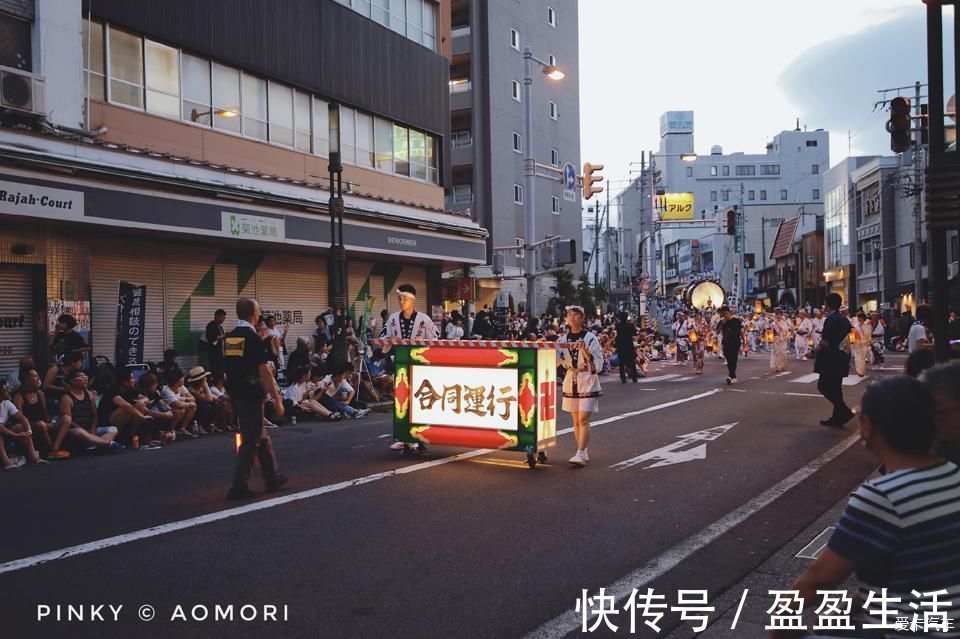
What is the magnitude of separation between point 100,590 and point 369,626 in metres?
1.96

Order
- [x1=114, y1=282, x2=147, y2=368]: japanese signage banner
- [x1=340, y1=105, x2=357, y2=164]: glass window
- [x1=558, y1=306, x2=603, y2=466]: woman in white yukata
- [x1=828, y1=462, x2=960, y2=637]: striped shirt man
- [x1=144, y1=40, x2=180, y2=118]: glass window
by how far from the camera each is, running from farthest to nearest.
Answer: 1. [x1=340, y1=105, x2=357, y2=164]: glass window
2. [x1=144, y1=40, x2=180, y2=118]: glass window
3. [x1=114, y1=282, x2=147, y2=368]: japanese signage banner
4. [x1=558, y1=306, x2=603, y2=466]: woman in white yukata
5. [x1=828, y1=462, x2=960, y2=637]: striped shirt man

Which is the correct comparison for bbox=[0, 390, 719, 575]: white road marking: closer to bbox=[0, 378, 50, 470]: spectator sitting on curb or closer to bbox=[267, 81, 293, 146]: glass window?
bbox=[0, 378, 50, 470]: spectator sitting on curb

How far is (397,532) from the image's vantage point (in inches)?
261

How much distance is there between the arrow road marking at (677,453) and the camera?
9.68 m

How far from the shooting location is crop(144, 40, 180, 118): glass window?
18688 mm

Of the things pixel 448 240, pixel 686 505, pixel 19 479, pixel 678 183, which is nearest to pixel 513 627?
pixel 686 505

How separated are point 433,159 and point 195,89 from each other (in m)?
11.4

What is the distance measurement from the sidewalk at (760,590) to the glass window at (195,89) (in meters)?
17.6

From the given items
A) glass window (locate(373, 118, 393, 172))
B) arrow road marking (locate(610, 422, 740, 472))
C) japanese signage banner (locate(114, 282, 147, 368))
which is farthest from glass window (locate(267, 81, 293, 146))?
arrow road marking (locate(610, 422, 740, 472))

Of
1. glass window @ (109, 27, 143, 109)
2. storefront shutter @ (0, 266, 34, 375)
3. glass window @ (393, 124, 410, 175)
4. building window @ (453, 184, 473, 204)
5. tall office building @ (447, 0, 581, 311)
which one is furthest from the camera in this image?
building window @ (453, 184, 473, 204)

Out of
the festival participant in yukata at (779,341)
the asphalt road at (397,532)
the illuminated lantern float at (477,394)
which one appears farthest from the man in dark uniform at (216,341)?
the festival participant in yukata at (779,341)

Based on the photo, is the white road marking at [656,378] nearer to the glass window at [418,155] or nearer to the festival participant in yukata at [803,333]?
the festival participant in yukata at [803,333]

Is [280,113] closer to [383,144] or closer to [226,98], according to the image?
[226,98]

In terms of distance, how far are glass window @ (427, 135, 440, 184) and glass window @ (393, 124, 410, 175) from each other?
4.92 feet
